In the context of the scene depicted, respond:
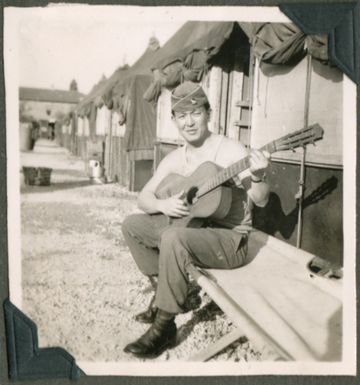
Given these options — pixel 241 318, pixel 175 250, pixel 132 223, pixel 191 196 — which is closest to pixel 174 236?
pixel 175 250

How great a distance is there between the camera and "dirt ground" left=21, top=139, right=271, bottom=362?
6.80 ft

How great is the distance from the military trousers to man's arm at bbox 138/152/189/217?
5 centimetres

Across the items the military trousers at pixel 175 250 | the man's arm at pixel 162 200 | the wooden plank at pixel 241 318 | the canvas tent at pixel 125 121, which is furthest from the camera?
the canvas tent at pixel 125 121

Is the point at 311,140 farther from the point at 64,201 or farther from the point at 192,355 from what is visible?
the point at 64,201

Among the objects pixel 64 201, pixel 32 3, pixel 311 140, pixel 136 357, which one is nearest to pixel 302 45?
pixel 311 140

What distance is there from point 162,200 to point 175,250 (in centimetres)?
32

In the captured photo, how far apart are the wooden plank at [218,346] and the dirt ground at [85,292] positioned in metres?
0.04

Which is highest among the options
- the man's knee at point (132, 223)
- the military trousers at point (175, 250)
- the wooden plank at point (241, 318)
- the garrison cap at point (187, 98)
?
the garrison cap at point (187, 98)

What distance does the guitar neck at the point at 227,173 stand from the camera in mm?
1786

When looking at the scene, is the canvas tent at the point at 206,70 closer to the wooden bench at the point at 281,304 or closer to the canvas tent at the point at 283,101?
the canvas tent at the point at 283,101

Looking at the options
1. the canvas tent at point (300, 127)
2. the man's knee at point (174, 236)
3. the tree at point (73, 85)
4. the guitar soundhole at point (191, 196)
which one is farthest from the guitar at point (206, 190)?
the tree at point (73, 85)

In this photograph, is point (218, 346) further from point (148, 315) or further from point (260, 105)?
point (260, 105)

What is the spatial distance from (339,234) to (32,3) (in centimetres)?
201

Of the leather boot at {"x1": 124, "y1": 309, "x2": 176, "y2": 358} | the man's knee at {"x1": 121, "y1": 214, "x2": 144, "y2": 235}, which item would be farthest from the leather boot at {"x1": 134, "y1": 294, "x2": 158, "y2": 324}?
the man's knee at {"x1": 121, "y1": 214, "x2": 144, "y2": 235}
